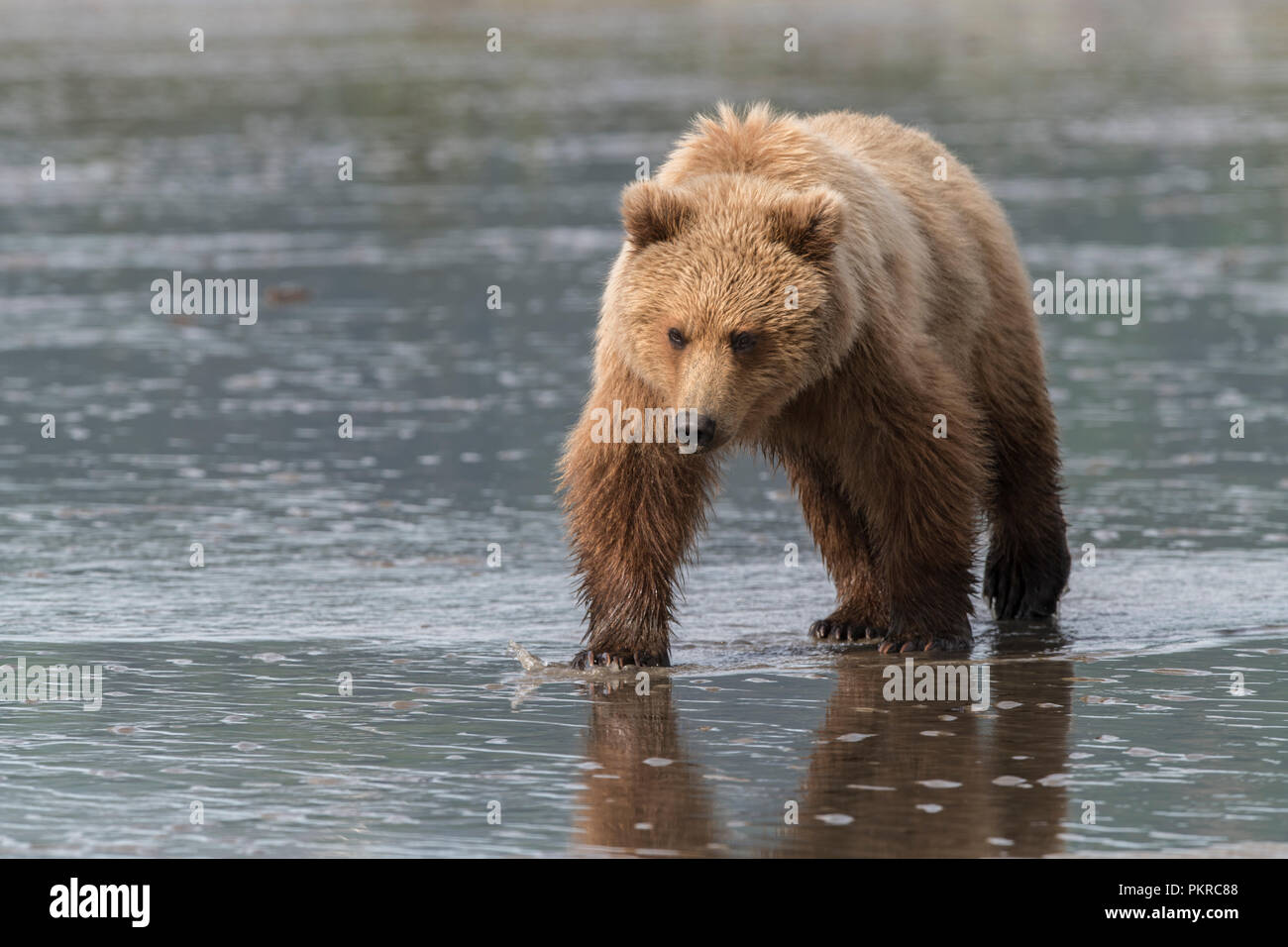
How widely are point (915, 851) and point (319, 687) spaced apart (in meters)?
2.79

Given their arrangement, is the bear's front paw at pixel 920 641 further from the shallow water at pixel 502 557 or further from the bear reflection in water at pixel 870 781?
the bear reflection in water at pixel 870 781

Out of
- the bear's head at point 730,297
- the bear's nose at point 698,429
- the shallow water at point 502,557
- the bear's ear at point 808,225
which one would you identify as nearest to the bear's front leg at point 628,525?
the shallow water at point 502,557

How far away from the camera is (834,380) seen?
8.03 metres

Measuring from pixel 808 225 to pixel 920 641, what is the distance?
73.9 inches

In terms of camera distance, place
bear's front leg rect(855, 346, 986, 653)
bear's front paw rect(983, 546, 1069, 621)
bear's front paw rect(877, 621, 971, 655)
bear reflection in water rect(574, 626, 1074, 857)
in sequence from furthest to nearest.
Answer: bear's front paw rect(983, 546, 1069, 621) < bear's front paw rect(877, 621, 971, 655) < bear's front leg rect(855, 346, 986, 653) < bear reflection in water rect(574, 626, 1074, 857)

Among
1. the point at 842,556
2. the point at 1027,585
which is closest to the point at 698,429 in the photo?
the point at 842,556

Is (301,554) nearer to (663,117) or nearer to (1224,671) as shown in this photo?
(1224,671)

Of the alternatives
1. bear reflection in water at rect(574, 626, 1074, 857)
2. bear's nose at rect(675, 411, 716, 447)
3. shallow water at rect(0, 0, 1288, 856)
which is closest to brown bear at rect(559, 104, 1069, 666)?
bear's nose at rect(675, 411, 716, 447)

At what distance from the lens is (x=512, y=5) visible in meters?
69.2

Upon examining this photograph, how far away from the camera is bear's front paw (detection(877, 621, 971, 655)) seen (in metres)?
8.56

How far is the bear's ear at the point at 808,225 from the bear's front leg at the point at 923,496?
2.14ft

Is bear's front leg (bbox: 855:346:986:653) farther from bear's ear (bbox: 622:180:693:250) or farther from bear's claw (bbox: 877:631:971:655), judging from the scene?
bear's ear (bbox: 622:180:693:250)

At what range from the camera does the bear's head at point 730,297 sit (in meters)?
7.52
